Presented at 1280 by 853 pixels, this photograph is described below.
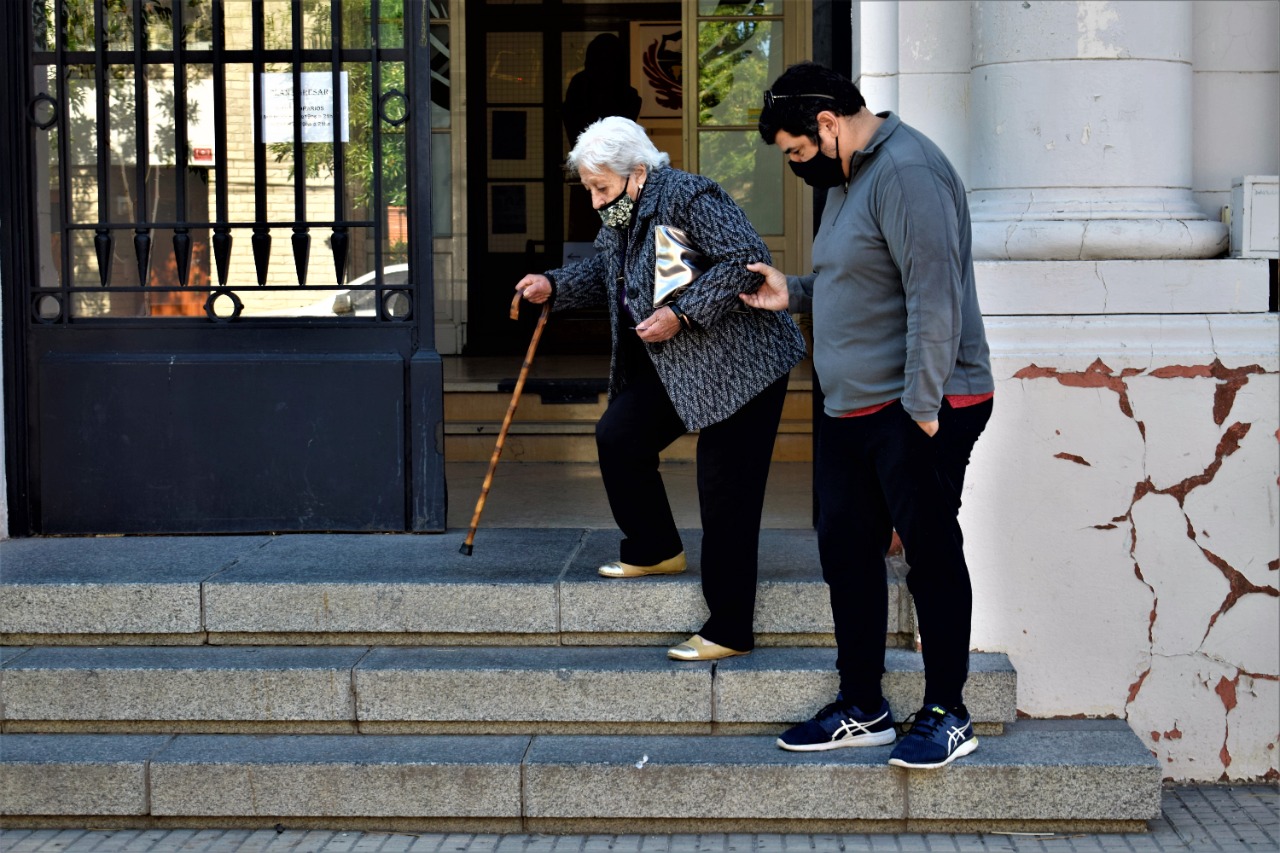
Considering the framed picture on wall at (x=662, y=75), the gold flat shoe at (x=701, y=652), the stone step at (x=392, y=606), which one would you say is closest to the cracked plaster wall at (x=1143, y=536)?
the stone step at (x=392, y=606)

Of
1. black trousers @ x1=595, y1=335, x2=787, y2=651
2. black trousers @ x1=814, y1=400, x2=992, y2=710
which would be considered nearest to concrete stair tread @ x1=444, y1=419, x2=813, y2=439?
black trousers @ x1=595, y1=335, x2=787, y2=651

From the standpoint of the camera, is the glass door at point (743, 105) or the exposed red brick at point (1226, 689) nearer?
the exposed red brick at point (1226, 689)

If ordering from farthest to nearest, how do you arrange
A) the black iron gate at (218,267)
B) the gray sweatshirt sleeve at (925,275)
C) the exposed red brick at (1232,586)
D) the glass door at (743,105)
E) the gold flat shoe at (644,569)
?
the glass door at (743,105)
the black iron gate at (218,267)
the gold flat shoe at (644,569)
the exposed red brick at (1232,586)
the gray sweatshirt sleeve at (925,275)

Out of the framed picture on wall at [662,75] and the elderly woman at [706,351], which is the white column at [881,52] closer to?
the elderly woman at [706,351]

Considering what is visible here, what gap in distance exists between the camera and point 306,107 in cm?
540

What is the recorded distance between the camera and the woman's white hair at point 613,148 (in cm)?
Result: 438

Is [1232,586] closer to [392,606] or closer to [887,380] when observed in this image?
[887,380]

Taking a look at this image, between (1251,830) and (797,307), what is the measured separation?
6.32 feet

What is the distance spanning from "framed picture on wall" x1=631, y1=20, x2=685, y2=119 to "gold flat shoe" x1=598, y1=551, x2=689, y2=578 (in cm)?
660

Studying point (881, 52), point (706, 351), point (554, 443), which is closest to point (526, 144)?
point (554, 443)

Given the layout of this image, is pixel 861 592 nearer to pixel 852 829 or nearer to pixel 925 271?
pixel 852 829

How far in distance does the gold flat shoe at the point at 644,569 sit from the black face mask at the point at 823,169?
53.3 inches

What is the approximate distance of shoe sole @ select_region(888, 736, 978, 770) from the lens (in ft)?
13.3

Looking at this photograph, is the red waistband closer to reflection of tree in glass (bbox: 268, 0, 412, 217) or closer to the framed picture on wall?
reflection of tree in glass (bbox: 268, 0, 412, 217)
